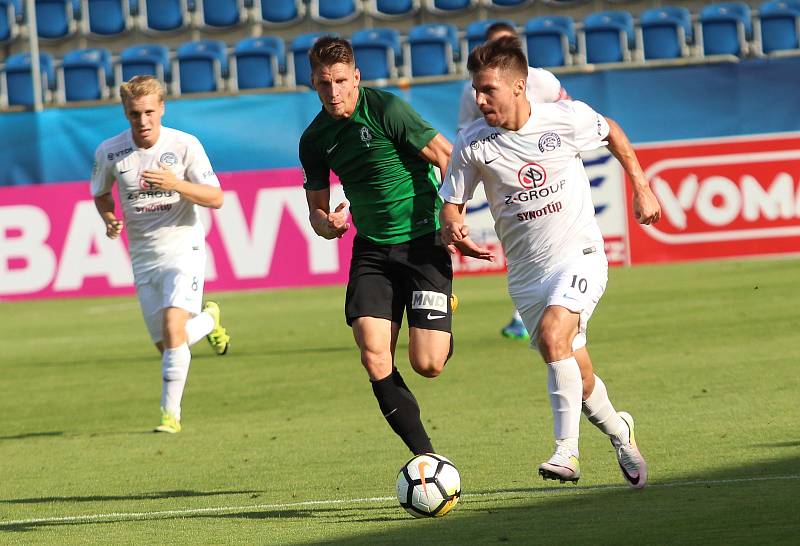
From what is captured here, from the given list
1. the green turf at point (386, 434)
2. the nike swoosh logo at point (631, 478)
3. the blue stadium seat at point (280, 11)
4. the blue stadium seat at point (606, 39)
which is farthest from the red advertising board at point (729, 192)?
the nike swoosh logo at point (631, 478)

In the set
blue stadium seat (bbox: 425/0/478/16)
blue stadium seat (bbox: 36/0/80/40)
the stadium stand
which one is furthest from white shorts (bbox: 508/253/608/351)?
the stadium stand

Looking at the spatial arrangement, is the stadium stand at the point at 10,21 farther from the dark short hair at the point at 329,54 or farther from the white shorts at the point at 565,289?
the white shorts at the point at 565,289

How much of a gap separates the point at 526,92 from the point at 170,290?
109 inches

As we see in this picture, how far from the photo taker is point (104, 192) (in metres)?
10.4

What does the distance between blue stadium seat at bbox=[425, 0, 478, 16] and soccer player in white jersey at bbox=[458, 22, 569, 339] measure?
36.2 ft

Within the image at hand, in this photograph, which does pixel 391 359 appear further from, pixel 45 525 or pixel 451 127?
pixel 451 127

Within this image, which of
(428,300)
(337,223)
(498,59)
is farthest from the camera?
(428,300)

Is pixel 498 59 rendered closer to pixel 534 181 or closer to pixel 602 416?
pixel 534 181

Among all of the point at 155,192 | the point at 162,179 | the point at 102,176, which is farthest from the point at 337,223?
the point at 102,176

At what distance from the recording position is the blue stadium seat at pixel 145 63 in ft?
76.2

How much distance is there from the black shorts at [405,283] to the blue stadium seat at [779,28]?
1725 cm

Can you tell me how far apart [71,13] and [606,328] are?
540 inches

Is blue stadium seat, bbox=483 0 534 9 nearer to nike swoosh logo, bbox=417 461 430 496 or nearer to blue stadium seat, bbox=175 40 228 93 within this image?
blue stadium seat, bbox=175 40 228 93

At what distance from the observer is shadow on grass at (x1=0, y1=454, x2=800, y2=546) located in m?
5.89
